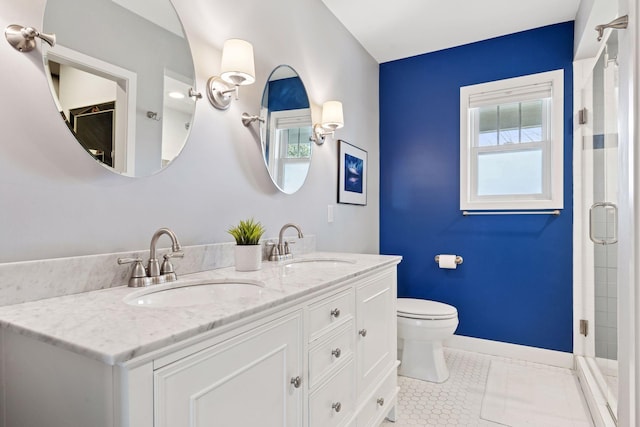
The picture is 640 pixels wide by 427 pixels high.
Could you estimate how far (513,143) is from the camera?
2666 millimetres

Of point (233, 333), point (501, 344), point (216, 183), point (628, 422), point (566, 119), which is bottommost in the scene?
point (501, 344)

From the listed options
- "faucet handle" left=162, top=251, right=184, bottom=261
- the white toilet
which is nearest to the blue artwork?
the white toilet

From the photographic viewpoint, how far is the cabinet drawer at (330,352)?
1.10m

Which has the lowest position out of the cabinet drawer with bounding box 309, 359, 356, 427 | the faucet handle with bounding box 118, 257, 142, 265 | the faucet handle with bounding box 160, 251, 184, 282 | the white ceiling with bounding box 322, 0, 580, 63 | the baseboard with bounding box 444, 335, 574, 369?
the baseboard with bounding box 444, 335, 574, 369

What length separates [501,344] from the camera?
2.61 m

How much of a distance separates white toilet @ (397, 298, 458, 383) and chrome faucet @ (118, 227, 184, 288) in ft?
5.16

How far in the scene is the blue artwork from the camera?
253cm

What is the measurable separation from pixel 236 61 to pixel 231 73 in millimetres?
50

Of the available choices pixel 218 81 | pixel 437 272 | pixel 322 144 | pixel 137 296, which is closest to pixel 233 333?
pixel 137 296

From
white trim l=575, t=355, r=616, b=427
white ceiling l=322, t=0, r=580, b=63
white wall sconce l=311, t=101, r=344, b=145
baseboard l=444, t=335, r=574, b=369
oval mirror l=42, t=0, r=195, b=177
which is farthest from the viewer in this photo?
baseboard l=444, t=335, r=574, b=369

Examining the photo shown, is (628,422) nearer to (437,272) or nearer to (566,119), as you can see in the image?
(437,272)

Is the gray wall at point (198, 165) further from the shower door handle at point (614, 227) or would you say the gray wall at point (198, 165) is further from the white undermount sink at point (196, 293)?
the shower door handle at point (614, 227)

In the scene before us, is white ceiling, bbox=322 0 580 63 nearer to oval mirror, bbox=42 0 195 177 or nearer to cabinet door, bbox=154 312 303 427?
oval mirror, bbox=42 0 195 177

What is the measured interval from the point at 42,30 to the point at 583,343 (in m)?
3.17
